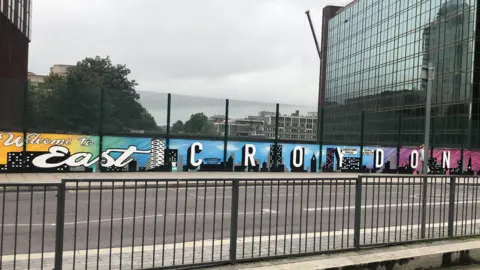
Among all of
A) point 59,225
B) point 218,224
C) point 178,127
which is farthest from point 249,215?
point 178,127

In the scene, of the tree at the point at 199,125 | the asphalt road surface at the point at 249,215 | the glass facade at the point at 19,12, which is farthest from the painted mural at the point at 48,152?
the glass facade at the point at 19,12

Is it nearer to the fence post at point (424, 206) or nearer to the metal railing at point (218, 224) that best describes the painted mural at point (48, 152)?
the metal railing at point (218, 224)

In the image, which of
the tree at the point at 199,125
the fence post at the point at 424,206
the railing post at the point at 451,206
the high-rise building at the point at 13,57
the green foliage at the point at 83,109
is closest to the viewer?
the fence post at the point at 424,206

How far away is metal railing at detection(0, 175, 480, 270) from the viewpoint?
513 centimetres

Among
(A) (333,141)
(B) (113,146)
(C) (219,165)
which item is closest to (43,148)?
(B) (113,146)

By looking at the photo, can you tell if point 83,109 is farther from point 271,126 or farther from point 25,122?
point 271,126

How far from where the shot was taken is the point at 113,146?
1861cm

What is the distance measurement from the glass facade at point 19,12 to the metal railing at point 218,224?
3506 cm

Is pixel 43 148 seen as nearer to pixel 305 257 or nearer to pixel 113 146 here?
pixel 113 146

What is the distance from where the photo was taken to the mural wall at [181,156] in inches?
676

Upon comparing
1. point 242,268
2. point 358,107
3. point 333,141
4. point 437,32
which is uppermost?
point 437,32

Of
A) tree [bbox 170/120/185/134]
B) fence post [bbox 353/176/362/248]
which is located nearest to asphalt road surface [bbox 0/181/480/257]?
fence post [bbox 353/176/362/248]

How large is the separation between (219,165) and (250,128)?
2.30 m

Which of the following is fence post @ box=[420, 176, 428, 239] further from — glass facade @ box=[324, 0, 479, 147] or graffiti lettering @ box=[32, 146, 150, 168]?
glass facade @ box=[324, 0, 479, 147]
